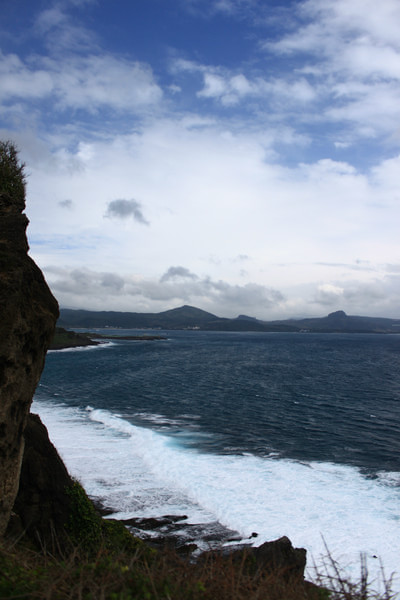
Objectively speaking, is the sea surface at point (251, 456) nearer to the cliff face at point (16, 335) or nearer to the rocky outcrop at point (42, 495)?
the rocky outcrop at point (42, 495)

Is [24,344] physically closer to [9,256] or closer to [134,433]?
[9,256]

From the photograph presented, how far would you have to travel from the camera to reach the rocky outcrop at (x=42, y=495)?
11.8 metres

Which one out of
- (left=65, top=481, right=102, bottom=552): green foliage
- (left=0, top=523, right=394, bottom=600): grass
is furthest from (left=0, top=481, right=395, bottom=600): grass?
(left=65, top=481, right=102, bottom=552): green foliage

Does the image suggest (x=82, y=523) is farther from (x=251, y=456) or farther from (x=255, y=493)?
(x=251, y=456)

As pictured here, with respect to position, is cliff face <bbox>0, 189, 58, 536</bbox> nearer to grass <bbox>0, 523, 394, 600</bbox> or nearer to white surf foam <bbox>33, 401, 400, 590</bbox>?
grass <bbox>0, 523, 394, 600</bbox>

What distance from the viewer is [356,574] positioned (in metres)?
13.6

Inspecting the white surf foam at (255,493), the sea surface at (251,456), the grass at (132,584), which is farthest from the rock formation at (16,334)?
the white surf foam at (255,493)

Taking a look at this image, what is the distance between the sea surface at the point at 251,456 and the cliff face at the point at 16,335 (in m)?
7.41

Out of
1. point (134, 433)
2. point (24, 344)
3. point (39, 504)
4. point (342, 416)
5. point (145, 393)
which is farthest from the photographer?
point (145, 393)

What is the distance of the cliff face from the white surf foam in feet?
31.0

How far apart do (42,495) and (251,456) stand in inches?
619

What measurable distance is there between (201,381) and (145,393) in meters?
11.7

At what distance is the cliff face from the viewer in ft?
30.6

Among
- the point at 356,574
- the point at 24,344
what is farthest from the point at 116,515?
the point at 24,344
